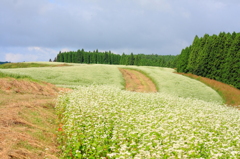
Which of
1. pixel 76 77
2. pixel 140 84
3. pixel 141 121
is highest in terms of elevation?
pixel 76 77

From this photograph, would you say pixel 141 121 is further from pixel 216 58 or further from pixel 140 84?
pixel 216 58

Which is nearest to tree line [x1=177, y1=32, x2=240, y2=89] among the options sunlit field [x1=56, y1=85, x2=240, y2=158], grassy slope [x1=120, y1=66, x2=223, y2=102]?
grassy slope [x1=120, y1=66, x2=223, y2=102]

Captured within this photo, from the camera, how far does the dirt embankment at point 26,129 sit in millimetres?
10273

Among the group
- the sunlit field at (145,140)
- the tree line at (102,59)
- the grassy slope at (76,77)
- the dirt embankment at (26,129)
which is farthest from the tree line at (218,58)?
the tree line at (102,59)

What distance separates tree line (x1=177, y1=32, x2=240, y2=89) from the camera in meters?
45.3

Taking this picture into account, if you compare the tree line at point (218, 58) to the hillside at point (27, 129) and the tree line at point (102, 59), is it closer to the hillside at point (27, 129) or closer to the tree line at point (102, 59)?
the hillside at point (27, 129)

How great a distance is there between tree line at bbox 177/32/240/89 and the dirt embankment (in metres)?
36.5

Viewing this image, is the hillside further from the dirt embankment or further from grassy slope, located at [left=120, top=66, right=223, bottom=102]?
grassy slope, located at [left=120, top=66, right=223, bottom=102]

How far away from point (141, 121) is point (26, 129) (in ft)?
21.2

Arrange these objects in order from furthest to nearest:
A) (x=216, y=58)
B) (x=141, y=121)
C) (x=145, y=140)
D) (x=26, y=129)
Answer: (x=216, y=58) → (x=26, y=129) → (x=141, y=121) → (x=145, y=140)

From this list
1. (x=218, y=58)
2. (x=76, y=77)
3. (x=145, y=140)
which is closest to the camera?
(x=145, y=140)

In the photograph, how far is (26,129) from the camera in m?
13.2

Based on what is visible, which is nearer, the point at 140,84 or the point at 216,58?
the point at 140,84

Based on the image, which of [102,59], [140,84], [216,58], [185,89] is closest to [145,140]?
[185,89]
